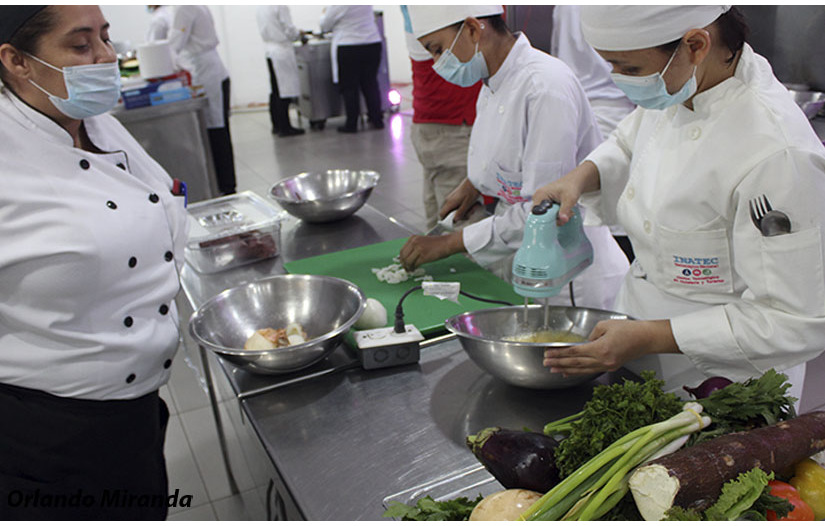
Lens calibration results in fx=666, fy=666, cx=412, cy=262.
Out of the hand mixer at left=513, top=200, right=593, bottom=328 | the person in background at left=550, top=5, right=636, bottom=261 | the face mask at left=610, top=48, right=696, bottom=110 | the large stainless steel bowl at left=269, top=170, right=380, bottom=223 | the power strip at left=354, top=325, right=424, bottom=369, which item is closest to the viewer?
the face mask at left=610, top=48, right=696, bottom=110

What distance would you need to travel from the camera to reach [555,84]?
6.12 feet

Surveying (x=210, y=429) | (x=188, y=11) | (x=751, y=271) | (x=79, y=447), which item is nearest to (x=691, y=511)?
(x=751, y=271)

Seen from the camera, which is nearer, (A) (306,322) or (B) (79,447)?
(B) (79,447)

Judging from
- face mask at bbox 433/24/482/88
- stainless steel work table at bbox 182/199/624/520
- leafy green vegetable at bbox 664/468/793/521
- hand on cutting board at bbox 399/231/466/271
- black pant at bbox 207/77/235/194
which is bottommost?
black pant at bbox 207/77/235/194

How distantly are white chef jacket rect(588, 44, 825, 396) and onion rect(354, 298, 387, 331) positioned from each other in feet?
2.09

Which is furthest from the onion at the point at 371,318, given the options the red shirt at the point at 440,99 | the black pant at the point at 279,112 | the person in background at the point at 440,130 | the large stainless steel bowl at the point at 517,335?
the black pant at the point at 279,112

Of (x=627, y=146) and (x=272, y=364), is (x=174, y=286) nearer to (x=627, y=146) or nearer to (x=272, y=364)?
(x=272, y=364)

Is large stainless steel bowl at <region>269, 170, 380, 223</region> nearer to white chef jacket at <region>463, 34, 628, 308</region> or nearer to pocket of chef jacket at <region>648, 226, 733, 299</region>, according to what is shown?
white chef jacket at <region>463, 34, 628, 308</region>

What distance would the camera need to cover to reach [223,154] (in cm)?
539

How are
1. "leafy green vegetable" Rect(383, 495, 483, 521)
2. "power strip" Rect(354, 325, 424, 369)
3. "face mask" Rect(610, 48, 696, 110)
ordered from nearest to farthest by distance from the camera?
"leafy green vegetable" Rect(383, 495, 483, 521)
"face mask" Rect(610, 48, 696, 110)
"power strip" Rect(354, 325, 424, 369)

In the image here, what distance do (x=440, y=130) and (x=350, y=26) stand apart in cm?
402

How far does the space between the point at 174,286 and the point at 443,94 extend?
7.49 feet

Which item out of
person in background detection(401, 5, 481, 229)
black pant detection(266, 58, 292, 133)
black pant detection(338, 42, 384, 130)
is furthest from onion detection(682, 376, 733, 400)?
black pant detection(266, 58, 292, 133)

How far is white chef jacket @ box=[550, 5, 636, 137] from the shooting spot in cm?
347
